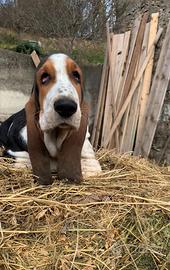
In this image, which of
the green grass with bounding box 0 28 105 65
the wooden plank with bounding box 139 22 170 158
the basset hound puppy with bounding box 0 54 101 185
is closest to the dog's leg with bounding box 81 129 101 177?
the basset hound puppy with bounding box 0 54 101 185

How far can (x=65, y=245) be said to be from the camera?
2.47 m

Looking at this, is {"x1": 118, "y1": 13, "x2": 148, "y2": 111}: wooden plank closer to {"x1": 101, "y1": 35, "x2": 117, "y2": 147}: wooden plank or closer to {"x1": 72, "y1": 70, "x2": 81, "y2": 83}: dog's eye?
{"x1": 101, "y1": 35, "x2": 117, "y2": 147}: wooden plank

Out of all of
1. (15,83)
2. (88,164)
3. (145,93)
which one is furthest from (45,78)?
(15,83)

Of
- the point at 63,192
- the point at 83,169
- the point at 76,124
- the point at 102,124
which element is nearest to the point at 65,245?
the point at 63,192

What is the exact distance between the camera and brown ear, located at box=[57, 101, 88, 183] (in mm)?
3105

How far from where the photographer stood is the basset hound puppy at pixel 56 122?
2766 millimetres

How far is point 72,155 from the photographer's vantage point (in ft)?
10.2

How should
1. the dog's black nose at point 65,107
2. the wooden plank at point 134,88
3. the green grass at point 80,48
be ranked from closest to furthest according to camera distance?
the dog's black nose at point 65,107 < the wooden plank at point 134,88 < the green grass at point 80,48

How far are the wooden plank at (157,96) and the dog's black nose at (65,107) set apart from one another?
10.6ft

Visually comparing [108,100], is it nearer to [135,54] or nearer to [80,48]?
[135,54]

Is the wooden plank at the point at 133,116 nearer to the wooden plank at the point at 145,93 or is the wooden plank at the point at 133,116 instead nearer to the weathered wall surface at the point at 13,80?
the wooden plank at the point at 145,93

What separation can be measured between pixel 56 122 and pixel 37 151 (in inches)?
16.4

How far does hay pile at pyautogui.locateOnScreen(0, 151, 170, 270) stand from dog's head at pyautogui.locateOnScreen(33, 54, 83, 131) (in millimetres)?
445

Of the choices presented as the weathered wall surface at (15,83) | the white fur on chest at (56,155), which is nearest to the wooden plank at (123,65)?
the weathered wall surface at (15,83)
